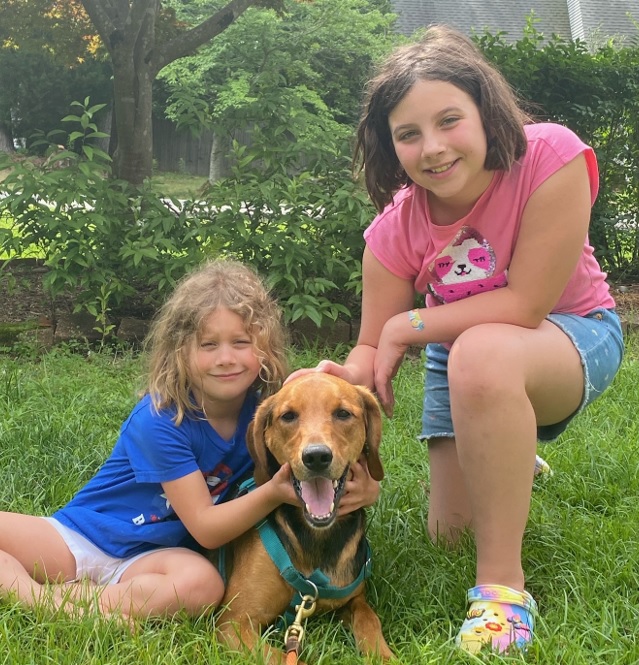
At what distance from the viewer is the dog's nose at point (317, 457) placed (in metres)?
2.25

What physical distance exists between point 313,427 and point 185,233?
3283 mm

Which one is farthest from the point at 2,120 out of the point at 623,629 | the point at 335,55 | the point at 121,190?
the point at 623,629

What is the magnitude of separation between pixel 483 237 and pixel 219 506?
1270mm

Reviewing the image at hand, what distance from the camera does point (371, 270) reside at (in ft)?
9.70

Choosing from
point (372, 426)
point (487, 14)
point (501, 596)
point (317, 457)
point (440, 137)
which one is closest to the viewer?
point (317, 457)

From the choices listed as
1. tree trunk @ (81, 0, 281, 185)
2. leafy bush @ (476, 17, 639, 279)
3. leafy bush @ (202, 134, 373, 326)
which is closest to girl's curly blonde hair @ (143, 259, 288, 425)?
leafy bush @ (202, 134, 373, 326)

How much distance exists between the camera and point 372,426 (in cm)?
260

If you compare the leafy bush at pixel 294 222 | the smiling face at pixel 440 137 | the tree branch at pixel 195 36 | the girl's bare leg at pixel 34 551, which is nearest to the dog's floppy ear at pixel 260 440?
the girl's bare leg at pixel 34 551

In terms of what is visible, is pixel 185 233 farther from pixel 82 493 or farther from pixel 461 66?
pixel 461 66

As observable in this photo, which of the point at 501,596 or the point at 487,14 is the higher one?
the point at 487,14

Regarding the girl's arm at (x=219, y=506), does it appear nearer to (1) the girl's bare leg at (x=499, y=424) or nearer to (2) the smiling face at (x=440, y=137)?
(1) the girl's bare leg at (x=499, y=424)

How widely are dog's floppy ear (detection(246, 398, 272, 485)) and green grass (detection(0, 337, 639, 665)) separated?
0.49 metres

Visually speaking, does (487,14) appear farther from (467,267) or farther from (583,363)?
(583,363)

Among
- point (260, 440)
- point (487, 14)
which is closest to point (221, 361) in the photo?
point (260, 440)
